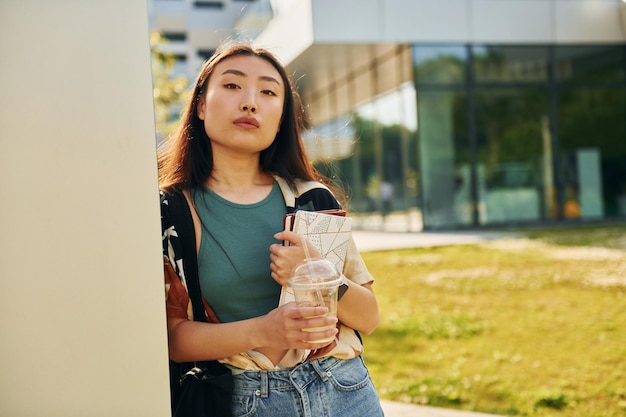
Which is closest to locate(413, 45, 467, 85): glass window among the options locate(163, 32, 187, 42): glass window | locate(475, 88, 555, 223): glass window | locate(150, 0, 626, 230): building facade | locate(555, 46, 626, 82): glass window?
locate(150, 0, 626, 230): building facade

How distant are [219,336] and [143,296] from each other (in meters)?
0.38

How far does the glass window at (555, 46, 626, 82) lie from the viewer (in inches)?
559

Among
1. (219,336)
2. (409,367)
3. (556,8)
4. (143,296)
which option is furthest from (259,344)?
(556,8)

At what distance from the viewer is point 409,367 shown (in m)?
4.48

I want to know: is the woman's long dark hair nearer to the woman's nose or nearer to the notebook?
the woman's nose

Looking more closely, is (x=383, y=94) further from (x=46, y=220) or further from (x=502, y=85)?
(x=46, y=220)

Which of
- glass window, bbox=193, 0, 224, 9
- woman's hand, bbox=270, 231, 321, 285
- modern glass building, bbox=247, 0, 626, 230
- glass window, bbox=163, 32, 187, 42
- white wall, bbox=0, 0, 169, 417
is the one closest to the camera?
white wall, bbox=0, 0, 169, 417

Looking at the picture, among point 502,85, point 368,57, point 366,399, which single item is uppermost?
point 368,57

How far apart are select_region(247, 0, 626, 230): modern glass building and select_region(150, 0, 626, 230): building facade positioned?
0.02 m

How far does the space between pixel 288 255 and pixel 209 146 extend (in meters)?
0.49

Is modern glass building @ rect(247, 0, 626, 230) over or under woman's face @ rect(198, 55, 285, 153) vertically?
over

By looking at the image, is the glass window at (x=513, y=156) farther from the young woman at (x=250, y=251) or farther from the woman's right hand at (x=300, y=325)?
the woman's right hand at (x=300, y=325)

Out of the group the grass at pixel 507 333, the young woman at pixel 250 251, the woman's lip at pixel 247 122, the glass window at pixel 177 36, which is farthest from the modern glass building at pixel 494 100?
the glass window at pixel 177 36

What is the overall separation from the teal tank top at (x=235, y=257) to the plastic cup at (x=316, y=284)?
0.21 metres
